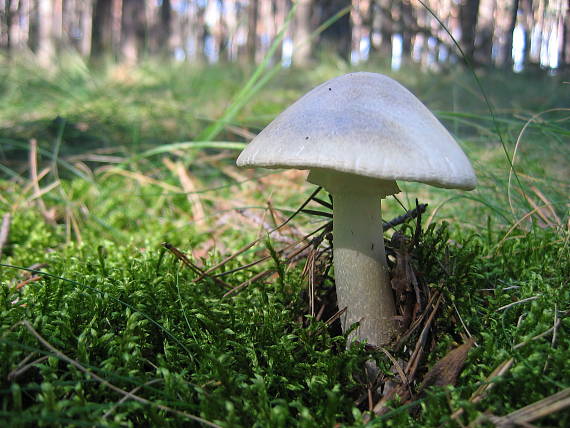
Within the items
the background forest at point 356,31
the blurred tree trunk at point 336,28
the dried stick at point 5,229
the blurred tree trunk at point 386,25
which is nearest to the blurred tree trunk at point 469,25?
the background forest at point 356,31

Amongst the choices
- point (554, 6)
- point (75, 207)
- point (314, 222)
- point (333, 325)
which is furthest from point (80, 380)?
point (554, 6)

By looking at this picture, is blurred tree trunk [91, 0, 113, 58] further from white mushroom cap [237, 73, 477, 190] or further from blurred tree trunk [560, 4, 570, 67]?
white mushroom cap [237, 73, 477, 190]

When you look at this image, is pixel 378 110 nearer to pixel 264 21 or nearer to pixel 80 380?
pixel 80 380

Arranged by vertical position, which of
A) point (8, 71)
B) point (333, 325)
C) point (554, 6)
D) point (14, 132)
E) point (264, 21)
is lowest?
point (333, 325)

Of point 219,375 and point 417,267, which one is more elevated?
point 417,267

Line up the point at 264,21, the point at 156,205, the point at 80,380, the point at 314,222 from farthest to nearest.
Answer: the point at 264,21, the point at 156,205, the point at 314,222, the point at 80,380

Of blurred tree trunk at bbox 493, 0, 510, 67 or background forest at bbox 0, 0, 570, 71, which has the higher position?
blurred tree trunk at bbox 493, 0, 510, 67

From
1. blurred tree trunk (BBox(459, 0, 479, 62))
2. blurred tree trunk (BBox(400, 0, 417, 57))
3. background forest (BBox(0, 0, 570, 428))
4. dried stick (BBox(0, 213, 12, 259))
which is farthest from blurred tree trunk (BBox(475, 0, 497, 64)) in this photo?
dried stick (BBox(0, 213, 12, 259))
